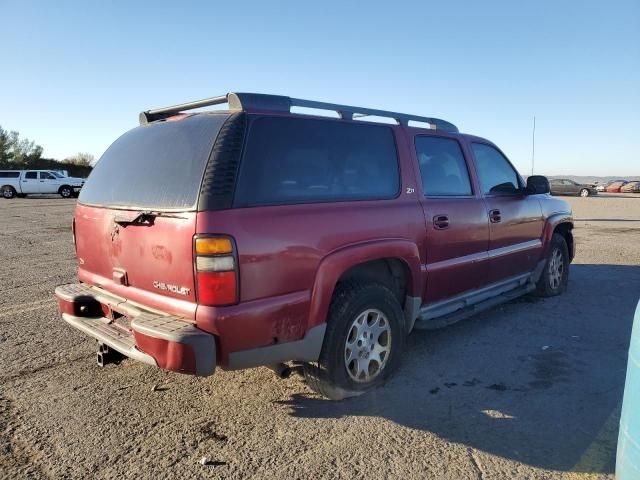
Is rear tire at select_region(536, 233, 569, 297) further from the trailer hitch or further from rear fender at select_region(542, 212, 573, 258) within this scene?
the trailer hitch

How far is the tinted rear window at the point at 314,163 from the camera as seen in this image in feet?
9.14

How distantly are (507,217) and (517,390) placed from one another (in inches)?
77.8

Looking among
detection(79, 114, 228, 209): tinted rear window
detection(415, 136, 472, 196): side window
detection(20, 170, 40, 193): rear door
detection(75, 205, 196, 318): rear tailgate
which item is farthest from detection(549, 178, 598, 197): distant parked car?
detection(75, 205, 196, 318): rear tailgate

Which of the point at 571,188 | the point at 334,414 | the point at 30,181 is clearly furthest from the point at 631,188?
the point at 334,414

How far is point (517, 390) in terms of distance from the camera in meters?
3.41

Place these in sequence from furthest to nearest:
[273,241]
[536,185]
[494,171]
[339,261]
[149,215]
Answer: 1. [536,185]
2. [494,171]
3. [339,261]
4. [149,215]
5. [273,241]

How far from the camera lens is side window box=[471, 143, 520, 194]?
4.73m

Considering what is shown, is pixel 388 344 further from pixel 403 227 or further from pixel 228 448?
pixel 228 448

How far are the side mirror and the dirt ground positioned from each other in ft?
4.60

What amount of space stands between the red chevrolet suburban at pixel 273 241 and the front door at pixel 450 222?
0.02 metres

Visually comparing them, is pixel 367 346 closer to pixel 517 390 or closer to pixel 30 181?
pixel 517 390

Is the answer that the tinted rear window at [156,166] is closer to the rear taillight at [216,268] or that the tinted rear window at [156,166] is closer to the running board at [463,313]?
the rear taillight at [216,268]

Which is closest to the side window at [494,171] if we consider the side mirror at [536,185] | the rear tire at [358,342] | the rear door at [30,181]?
the side mirror at [536,185]

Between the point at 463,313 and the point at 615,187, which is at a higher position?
the point at 615,187
